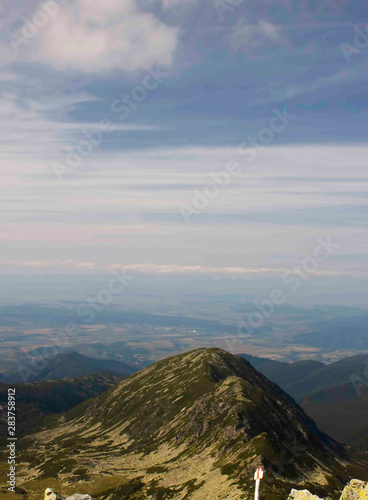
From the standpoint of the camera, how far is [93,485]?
478 ft

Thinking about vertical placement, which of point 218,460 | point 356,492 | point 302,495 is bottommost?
point 218,460

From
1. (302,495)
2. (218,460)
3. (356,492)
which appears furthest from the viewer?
(218,460)

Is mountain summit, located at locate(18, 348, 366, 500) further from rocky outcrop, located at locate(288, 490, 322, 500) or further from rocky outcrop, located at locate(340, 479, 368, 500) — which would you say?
rocky outcrop, located at locate(340, 479, 368, 500)

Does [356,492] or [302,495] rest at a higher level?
[356,492]

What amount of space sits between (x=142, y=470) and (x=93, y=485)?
2055cm

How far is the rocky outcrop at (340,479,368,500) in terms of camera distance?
44.2 meters

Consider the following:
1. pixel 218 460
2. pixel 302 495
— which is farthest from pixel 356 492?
pixel 218 460

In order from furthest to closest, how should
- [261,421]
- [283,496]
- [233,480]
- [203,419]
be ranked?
[203,419], [261,421], [233,480], [283,496]

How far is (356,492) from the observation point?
45.2 metres

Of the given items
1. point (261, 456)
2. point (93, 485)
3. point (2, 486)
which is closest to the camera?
point (261, 456)

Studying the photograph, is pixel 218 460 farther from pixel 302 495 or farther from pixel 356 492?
pixel 356 492

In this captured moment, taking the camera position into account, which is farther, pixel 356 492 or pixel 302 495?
pixel 302 495

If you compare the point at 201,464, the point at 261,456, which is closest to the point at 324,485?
the point at 261,456

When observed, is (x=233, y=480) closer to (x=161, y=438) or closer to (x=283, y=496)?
(x=283, y=496)
